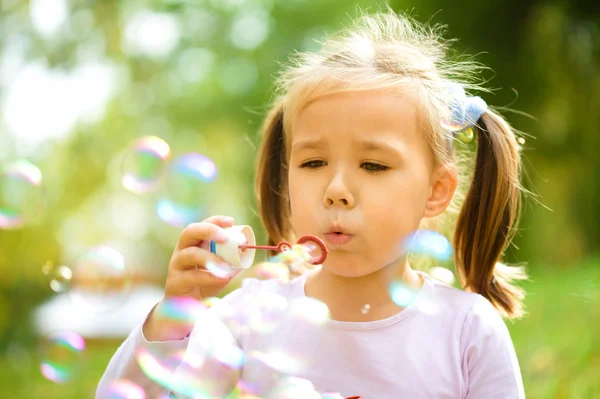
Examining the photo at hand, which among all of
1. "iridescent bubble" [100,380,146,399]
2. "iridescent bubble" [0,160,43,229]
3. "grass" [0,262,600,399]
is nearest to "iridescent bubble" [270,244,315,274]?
"iridescent bubble" [100,380,146,399]

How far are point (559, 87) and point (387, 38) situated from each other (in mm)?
5823

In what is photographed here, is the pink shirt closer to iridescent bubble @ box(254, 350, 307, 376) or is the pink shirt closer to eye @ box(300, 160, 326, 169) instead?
iridescent bubble @ box(254, 350, 307, 376)

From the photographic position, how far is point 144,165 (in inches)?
97.6

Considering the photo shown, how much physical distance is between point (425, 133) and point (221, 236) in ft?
1.91

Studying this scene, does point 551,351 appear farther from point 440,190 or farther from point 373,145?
point 373,145

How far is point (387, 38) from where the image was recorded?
205cm

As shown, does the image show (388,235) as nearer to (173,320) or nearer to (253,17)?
(173,320)

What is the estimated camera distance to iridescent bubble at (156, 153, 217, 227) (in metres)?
2.26

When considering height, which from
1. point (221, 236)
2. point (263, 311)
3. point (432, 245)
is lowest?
point (263, 311)

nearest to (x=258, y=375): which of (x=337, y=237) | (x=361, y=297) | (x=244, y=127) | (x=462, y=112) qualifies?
(x=361, y=297)

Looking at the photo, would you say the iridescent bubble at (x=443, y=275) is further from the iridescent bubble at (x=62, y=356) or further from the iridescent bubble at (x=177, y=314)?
the iridescent bubble at (x=62, y=356)

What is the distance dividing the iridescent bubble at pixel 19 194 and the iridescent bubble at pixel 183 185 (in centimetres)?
77

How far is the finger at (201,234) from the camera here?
1598 mm

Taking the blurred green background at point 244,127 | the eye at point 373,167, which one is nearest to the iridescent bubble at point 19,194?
the blurred green background at point 244,127
